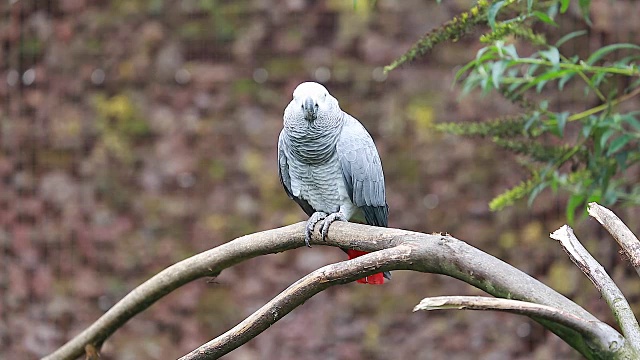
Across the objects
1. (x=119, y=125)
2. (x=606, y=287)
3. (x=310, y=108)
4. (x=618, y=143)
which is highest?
(x=119, y=125)

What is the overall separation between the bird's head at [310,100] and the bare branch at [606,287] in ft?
1.37

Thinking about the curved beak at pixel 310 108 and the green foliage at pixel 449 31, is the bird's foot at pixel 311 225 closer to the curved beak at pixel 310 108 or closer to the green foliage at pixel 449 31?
the curved beak at pixel 310 108

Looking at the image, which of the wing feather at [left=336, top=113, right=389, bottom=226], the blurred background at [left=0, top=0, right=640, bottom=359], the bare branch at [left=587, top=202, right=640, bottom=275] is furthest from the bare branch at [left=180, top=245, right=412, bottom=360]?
the blurred background at [left=0, top=0, right=640, bottom=359]

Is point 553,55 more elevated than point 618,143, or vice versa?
point 553,55

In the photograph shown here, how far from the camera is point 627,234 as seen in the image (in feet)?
2.58

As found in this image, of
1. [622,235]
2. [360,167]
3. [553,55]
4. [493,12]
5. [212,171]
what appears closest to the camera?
[622,235]

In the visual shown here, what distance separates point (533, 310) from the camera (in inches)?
26.3

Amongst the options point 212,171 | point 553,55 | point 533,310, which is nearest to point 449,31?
point 553,55

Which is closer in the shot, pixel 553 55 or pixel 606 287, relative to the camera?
pixel 606 287

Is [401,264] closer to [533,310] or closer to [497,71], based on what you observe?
[533,310]

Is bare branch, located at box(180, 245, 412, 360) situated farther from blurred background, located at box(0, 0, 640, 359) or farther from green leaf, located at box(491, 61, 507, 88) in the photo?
blurred background, located at box(0, 0, 640, 359)

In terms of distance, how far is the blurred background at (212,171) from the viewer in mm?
2133

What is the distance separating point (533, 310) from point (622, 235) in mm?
196

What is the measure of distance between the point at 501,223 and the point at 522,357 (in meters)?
0.43
